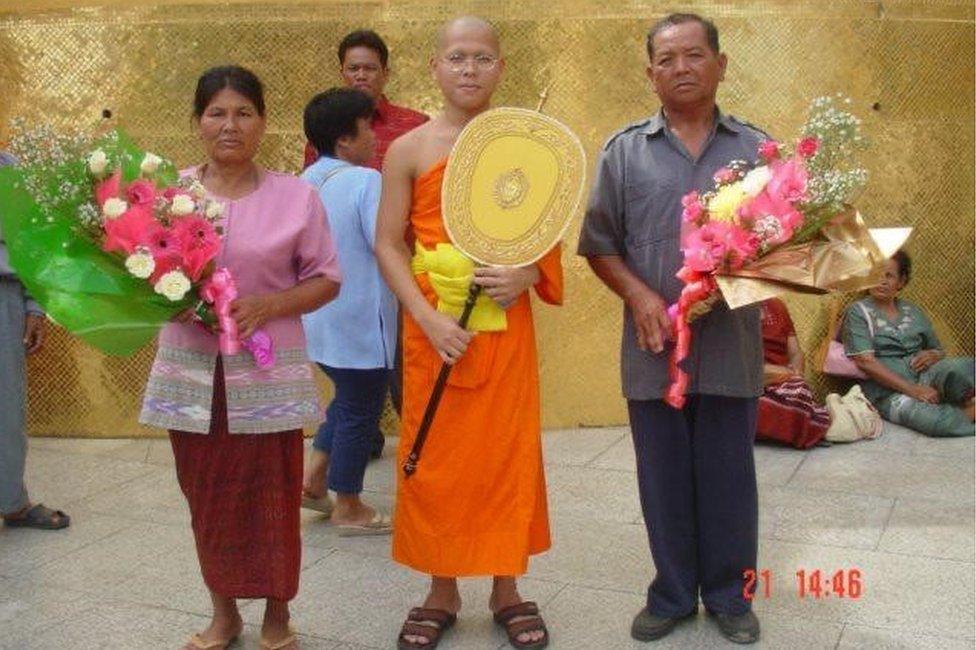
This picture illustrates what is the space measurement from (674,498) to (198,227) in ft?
5.28

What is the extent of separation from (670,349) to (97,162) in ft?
5.53

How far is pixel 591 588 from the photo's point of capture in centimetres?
412

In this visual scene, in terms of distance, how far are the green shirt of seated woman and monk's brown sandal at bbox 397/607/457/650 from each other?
3.31 metres

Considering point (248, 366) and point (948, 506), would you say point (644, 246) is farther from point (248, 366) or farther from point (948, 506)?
point (948, 506)

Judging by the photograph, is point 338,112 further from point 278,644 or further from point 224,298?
point 278,644

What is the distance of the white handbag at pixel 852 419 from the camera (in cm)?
601

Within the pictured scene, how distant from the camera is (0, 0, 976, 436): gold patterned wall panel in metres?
6.16

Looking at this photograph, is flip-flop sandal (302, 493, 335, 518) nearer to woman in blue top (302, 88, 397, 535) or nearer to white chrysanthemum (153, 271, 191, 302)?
woman in blue top (302, 88, 397, 535)

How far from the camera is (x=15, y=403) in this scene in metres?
4.90

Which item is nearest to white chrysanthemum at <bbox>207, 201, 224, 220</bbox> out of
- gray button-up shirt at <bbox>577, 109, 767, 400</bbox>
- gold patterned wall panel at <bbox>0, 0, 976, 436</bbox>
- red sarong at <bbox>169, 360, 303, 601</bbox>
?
red sarong at <bbox>169, 360, 303, 601</bbox>

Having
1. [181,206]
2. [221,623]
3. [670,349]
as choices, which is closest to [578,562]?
[670,349]

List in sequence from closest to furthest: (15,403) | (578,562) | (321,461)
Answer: (578,562) < (15,403) < (321,461)

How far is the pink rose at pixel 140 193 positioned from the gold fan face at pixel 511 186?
2.61 feet

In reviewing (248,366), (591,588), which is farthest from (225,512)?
(591,588)
